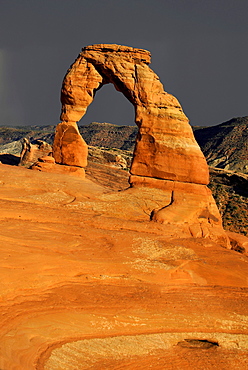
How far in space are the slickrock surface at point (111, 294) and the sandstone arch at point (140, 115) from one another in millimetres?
4589

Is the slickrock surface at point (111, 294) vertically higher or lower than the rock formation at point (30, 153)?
higher

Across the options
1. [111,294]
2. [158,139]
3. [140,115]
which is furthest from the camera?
[140,115]

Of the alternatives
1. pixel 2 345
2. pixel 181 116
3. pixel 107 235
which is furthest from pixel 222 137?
pixel 2 345

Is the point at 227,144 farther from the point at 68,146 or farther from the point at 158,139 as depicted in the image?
the point at 158,139

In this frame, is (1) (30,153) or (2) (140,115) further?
(1) (30,153)

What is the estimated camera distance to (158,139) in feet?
67.2

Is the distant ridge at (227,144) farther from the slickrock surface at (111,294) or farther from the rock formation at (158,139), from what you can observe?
the slickrock surface at (111,294)

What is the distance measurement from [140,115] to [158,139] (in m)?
1.78

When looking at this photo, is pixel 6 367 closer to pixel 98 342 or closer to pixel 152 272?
pixel 98 342

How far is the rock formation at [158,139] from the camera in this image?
62.7 feet

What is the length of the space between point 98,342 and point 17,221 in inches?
249

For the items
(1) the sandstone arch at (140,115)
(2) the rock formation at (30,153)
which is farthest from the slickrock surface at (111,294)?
(2) the rock formation at (30,153)

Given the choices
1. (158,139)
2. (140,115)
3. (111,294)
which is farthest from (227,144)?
(111,294)

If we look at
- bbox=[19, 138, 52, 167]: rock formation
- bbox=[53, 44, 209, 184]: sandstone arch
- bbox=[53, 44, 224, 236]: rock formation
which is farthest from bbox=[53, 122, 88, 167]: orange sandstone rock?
bbox=[19, 138, 52, 167]: rock formation
